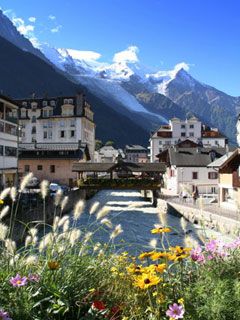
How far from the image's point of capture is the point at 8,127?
43531 mm

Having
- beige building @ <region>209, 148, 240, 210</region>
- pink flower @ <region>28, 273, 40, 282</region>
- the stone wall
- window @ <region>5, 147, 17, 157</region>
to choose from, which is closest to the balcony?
window @ <region>5, 147, 17, 157</region>

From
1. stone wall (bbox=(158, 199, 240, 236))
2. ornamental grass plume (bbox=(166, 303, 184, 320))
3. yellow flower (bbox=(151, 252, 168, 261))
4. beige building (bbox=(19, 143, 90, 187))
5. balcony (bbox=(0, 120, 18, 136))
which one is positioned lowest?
stone wall (bbox=(158, 199, 240, 236))

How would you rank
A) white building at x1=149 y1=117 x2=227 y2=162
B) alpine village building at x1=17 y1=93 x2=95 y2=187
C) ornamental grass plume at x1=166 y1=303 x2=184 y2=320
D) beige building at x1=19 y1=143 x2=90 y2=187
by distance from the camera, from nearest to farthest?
ornamental grass plume at x1=166 y1=303 x2=184 y2=320, beige building at x1=19 y1=143 x2=90 y2=187, alpine village building at x1=17 y1=93 x2=95 y2=187, white building at x1=149 y1=117 x2=227 y2=162

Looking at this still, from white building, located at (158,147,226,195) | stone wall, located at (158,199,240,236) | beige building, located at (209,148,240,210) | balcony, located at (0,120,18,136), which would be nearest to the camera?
stone wall, located at (158,199,240,236)

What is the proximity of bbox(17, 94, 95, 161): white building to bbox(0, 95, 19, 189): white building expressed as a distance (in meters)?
43.0

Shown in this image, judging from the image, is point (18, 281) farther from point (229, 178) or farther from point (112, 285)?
point (229, 178)

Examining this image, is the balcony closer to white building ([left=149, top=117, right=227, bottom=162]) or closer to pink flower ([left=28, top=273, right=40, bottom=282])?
pink flower ([left=28, top=273, right=40, bottom=282])

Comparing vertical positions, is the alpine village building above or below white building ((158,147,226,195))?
above

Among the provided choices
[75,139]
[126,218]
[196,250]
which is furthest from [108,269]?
[75,139]

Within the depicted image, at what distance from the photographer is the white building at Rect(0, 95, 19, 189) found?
4103cm

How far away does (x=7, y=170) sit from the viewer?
4253cm

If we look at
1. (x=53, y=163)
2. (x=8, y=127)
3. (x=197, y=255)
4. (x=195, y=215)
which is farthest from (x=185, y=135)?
(x=197, y=255)

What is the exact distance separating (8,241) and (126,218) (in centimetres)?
3688

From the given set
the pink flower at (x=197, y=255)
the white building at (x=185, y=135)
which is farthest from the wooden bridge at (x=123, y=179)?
the white building at (x=185, y=135)
